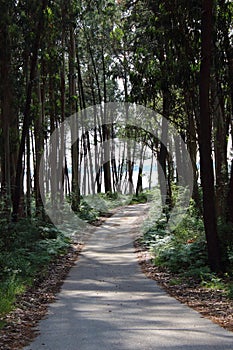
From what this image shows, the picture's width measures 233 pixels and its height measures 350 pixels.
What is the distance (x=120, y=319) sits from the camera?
7676 millimetres

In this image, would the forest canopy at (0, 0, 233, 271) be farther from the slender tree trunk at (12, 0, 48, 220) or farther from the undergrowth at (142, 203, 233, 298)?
the undergrowth at (142, 203, 233, 298)

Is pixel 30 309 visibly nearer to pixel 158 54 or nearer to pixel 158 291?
pixel 158 291

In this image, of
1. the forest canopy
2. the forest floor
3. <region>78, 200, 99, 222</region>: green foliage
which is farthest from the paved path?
<region>78, 200, 99, 222</region>: green foliage

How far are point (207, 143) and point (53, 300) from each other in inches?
191

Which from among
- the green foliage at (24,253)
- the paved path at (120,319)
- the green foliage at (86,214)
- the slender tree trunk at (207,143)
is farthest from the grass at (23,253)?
the green foliage at (86,214)

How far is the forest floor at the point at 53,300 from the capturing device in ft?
22.8

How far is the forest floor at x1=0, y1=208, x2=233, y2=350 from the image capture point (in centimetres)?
695

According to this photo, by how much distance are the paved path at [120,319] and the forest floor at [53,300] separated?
0.18m

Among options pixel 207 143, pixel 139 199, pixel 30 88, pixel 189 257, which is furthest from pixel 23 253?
pixel 139 199

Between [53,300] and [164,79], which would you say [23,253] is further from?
[164,79]

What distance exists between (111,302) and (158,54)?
31.1 ft

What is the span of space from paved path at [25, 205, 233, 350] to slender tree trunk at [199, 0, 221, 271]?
164 centimetres

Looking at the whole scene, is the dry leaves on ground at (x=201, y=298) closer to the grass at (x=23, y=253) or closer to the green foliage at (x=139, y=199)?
the grass at (x=23, y=253)

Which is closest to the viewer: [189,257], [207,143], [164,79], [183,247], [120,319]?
[120,319]
